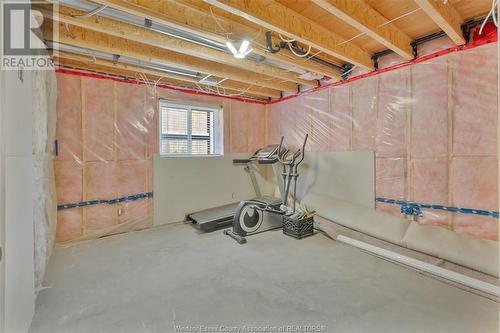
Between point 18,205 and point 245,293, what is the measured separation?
171cm

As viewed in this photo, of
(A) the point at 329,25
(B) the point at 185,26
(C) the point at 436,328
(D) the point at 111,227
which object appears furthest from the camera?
(D) the point at 111,227

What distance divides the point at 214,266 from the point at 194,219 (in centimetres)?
146

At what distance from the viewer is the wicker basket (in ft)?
10.8

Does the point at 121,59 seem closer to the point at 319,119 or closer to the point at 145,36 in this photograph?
the point at 145,36

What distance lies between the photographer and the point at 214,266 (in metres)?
2.52

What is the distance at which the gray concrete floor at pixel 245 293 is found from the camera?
5.56 ft

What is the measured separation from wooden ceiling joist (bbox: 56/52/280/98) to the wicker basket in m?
2.51

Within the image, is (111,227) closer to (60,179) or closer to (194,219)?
(60,179)

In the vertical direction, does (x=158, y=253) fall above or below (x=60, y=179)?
below

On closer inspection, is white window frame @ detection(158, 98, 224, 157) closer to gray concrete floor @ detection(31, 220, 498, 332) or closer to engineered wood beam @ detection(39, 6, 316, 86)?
engineered wood beam @ detection(39, 6, 316, 86)

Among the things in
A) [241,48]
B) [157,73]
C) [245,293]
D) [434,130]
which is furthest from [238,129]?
[245,293]

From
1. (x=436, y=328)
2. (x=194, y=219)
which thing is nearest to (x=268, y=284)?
(x=436, y=328)

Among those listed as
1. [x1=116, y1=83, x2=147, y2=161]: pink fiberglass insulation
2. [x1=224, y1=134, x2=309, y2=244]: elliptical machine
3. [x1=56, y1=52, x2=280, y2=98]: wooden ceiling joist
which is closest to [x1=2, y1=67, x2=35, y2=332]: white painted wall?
[x1=56, y1=52, x2=280, y2=98]: wooden ceiling joist

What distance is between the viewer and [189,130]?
4395 mm
